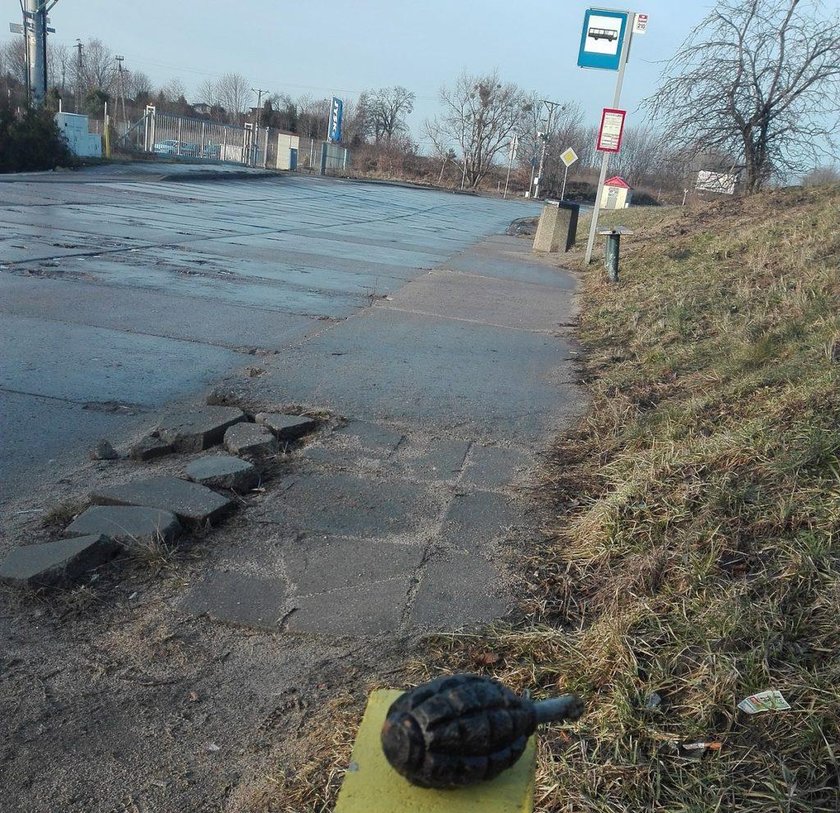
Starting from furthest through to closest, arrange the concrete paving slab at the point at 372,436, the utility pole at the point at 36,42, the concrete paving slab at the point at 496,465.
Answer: the utility pole at the point at 36,42 < the concrete paving slab at the point at 372,436 < the concrete paving slab at the point at 496,465

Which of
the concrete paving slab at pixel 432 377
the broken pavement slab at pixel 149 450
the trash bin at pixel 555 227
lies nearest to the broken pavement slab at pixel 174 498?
the broken pavement slab at pixel 149 450

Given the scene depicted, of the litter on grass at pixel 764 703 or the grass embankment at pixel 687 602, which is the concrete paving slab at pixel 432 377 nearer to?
the grass embankment at pixel 687 602

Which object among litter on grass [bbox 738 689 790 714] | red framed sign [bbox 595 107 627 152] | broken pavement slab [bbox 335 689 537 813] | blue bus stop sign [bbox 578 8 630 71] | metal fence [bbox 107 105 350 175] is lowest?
metal fence [bbox 107 105 350 175]

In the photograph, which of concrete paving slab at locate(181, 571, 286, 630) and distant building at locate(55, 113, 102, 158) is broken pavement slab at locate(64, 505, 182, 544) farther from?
distant building at locate(55, 113, 102, 158)

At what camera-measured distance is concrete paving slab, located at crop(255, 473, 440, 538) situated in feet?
12.4

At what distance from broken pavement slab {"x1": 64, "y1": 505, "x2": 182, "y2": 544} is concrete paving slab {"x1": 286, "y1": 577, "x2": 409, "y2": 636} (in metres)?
0.73

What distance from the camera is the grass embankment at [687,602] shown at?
2197 millimetres

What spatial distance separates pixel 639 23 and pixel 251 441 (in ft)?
42.3

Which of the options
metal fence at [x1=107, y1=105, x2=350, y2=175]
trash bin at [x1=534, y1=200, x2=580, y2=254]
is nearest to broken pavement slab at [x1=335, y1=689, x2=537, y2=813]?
trash bin at [x1=534, y1=200, x2=580, y2=254]

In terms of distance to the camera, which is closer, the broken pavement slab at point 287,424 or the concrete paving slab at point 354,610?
the concrete paving slab at point 354,610

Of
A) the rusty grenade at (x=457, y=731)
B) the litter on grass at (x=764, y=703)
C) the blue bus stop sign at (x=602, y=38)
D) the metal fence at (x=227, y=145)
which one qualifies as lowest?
the metal fence at (x=227, y=145)

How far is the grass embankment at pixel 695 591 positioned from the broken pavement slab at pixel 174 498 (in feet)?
4.49

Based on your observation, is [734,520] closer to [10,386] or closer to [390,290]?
[10,386]

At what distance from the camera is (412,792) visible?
1.16 meters
